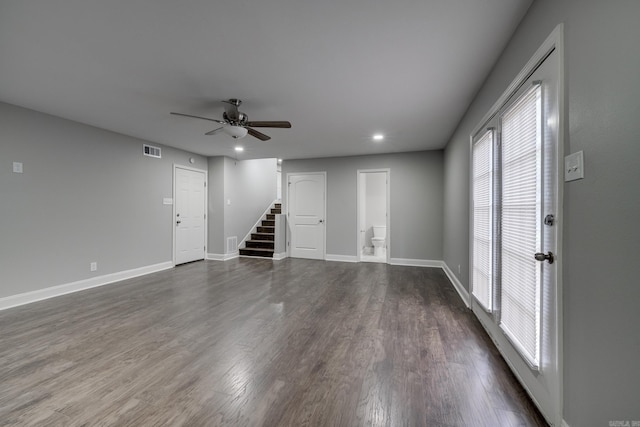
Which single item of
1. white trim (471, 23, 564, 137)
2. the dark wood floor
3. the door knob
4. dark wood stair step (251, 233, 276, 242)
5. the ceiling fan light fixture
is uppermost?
the ceiling fan light fixture

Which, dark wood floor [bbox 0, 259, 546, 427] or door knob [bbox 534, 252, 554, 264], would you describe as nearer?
door knob [bbox 534, 252, 554, 264]

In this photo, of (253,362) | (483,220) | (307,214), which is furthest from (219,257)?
(483,220)

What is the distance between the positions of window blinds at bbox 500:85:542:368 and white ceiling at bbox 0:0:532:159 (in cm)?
72

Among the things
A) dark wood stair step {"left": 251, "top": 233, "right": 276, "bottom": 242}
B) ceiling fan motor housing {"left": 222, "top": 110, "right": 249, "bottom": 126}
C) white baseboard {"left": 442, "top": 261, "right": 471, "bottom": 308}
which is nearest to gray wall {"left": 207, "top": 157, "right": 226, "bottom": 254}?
dark wood stair step {"left": 251, "top": 233, "right": 276, "bottom": 242}

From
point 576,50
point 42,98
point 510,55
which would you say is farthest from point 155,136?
point 576,50

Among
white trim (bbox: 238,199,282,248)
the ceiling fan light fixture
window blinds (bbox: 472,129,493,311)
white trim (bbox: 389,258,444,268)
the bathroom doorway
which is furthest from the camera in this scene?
the bathroom doorway

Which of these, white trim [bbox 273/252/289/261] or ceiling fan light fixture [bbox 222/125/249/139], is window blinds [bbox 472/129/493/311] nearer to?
ceiling fan light fixture [bbox 222/125/249/139]

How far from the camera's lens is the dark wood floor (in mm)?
1655

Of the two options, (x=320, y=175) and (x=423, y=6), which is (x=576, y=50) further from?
(x=320, y=175)

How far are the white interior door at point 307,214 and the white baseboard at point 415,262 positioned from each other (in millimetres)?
1761

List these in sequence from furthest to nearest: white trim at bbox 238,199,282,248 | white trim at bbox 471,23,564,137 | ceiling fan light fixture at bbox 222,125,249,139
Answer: white trim at bbox 238,199,282,248, ceiling fan light fixture at bbox 222,125,249,139, white trim at bbox 471,23,564,137

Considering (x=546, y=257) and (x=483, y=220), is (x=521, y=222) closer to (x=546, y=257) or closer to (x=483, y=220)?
(x=546, y=257)

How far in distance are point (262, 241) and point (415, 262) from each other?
3.96 meters

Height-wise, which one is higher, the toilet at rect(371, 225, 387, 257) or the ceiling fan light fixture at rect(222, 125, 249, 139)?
the ceiling fan light fixture at rect(222, 125, 249, 139)
